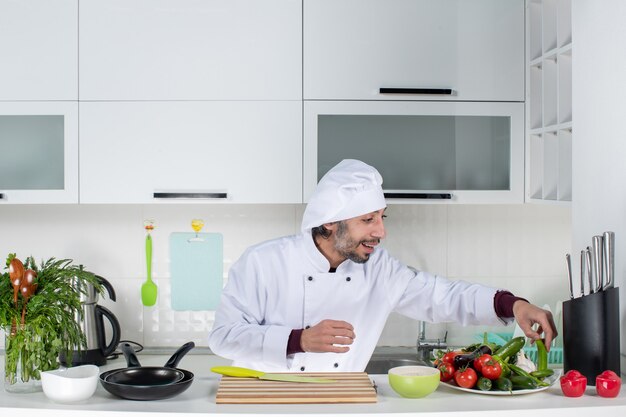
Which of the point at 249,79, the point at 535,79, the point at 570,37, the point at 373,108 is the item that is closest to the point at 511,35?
the point at 535,79

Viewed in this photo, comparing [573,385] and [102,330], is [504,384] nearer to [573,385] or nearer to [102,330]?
[573,385]

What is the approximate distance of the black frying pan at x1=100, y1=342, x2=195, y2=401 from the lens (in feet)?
6.46

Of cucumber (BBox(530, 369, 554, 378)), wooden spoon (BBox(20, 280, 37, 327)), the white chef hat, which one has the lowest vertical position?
cucumber (BBox(530, 369, 554, 378))

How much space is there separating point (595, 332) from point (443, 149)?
1.17 meters

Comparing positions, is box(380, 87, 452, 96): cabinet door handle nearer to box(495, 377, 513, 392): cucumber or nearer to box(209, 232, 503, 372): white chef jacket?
box(209, 232, 503, 372): white chef jacket

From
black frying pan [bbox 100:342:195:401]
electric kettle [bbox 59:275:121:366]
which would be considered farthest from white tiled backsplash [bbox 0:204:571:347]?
black frying pan [bbox 100:342:195:401]

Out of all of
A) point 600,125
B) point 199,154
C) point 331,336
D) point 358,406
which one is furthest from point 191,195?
point 600,125

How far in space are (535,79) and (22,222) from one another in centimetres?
211

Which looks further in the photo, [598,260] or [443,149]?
[443,149]

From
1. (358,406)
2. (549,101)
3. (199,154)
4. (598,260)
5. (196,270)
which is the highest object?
(549,101)

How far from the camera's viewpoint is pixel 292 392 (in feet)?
6.54

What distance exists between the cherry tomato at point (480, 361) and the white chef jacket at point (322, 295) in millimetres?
480

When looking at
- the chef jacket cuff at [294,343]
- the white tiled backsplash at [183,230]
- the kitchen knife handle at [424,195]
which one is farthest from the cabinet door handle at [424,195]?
the chef jacket cuff at [294,343]

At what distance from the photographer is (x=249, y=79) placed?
303cm
